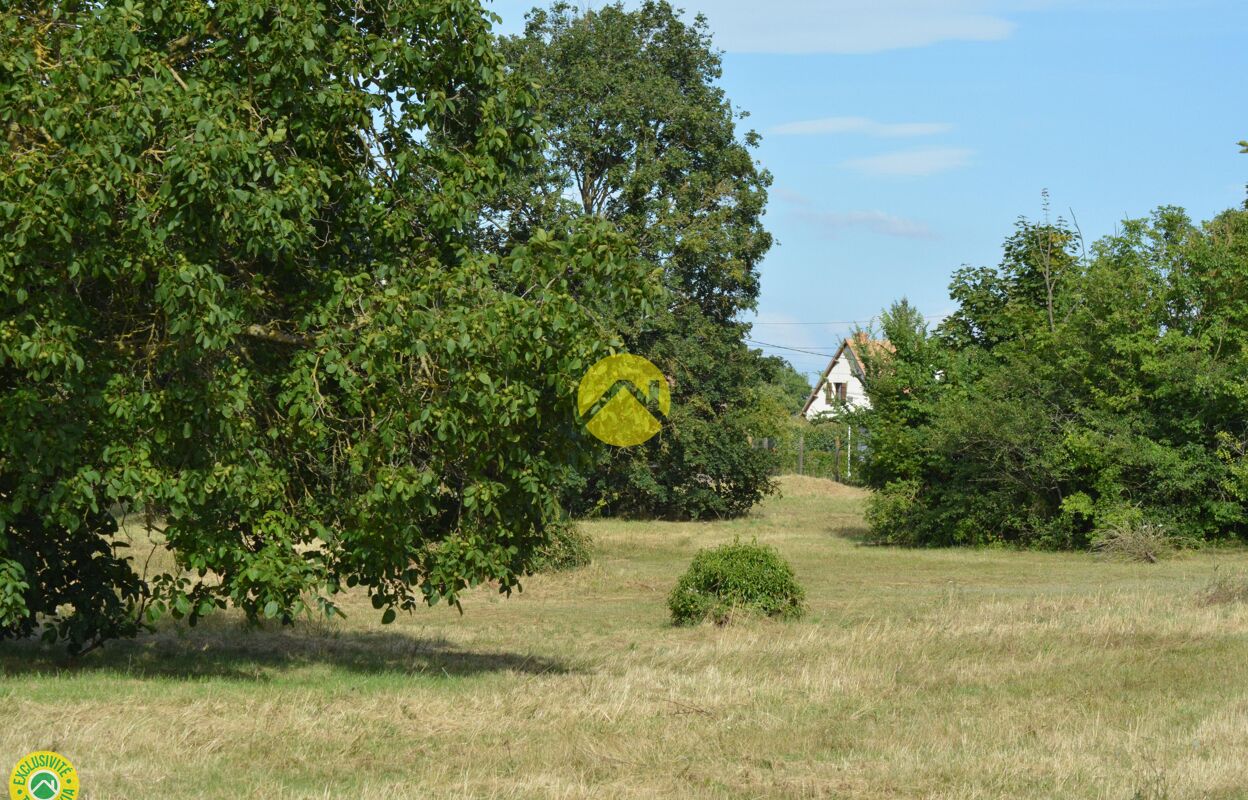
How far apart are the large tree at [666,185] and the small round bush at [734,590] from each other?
55.4 ft

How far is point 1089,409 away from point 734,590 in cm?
1766

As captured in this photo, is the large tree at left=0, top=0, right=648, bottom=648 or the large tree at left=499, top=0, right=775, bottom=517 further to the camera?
the large tree at left=499, top=0, right=775, bottom=517

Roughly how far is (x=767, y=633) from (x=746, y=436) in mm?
26591

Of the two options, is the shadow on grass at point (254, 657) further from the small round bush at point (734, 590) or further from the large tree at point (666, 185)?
the large tree at point (666, 185)

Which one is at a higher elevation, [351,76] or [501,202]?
[501,202]

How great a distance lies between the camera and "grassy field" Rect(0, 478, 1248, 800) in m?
8.08

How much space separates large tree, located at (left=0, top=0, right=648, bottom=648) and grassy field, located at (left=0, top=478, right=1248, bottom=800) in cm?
127

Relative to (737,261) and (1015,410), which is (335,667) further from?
(737,261)

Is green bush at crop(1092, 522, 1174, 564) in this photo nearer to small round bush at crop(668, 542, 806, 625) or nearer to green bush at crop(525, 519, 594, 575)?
green bush at crop(525, 519, 594, 575)

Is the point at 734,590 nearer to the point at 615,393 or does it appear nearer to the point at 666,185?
the point at 615,393

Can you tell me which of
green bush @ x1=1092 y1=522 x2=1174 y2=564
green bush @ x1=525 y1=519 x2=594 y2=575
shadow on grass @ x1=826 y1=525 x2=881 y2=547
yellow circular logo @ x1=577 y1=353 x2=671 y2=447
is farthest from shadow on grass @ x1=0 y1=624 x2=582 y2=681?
shadow on grass @ x1=826 y1=525 x2=881 y2=547

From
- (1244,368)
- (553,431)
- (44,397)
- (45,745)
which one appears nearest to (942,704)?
(553,431)

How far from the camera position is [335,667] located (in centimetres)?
1389

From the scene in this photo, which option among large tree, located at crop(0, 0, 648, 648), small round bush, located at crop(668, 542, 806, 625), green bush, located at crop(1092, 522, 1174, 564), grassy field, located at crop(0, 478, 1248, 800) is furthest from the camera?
green bush, located at crop(1092, 522, 1174, 564)
